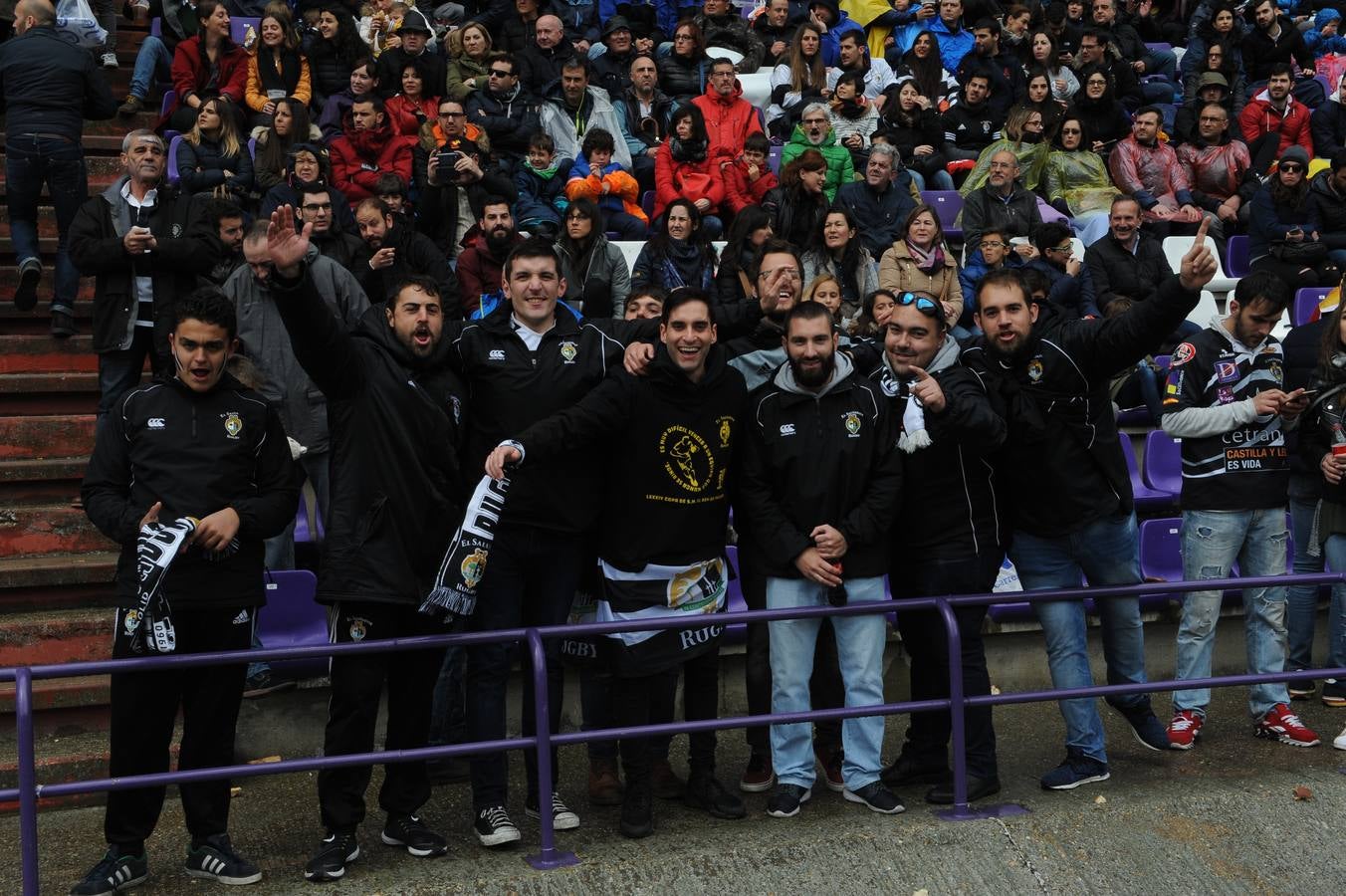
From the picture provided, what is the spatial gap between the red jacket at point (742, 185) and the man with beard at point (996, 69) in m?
3.21

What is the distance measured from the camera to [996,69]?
12.8m

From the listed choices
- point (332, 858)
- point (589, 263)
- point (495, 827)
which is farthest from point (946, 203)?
point (332, 858)

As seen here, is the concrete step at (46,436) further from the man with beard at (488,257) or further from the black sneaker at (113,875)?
the black sneaker at (113,875)

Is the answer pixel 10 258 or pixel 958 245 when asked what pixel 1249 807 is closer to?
pixel 958 245

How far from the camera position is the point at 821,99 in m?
12.1

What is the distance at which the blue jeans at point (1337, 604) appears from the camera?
6.61m

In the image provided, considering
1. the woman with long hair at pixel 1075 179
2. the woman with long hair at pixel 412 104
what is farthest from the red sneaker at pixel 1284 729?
the woman with long hair at pixel 412 104

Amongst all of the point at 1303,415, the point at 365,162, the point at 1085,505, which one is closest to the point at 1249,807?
the point at 1085,505

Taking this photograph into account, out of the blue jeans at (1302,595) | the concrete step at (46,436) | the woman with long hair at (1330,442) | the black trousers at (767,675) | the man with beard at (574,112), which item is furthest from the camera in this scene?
the man with beard at (574,112)

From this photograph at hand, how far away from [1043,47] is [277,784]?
33.3ft

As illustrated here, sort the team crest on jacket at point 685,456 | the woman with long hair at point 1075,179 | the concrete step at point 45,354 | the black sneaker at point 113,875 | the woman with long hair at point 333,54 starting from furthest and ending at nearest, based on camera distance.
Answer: the woman with long hair at point 1075,179 → the woman with long hair at point 333,54 → the concrete step at point 45,354 → the team crest on jacket at point 685,456 → the black sneaker at point 113,875

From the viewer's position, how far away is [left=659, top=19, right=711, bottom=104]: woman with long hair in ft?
40.9

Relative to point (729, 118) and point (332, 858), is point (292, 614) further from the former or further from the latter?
point (729, 118)

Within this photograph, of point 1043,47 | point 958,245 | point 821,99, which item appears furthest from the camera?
point 1043,47
